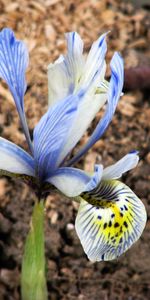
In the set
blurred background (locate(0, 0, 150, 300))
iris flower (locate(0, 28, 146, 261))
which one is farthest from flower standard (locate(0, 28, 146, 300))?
blurred background (locate(0, 0, 150, 300))

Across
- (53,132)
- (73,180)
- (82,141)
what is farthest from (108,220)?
(82,141)

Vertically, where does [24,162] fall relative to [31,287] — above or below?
above

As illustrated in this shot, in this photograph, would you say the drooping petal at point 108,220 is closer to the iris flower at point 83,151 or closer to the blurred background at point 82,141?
the iris flower at point 83,151

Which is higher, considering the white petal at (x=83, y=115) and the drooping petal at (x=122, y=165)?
the white petal at (x=83, y=115)

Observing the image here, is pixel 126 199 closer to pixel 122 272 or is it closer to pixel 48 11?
pixel 122 272

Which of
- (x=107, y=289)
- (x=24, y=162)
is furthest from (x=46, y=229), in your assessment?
(x=24, y=162)

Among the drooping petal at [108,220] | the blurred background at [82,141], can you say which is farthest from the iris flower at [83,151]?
the blurred background at [82,141]

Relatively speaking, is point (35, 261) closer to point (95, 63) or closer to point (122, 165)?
point (122, 165)
